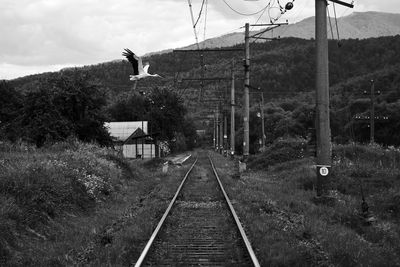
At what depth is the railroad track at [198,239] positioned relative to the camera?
873cm

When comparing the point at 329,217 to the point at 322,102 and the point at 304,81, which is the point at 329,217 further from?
the point at 304,81

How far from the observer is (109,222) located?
13.2 m

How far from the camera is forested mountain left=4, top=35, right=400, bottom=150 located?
70.7 m

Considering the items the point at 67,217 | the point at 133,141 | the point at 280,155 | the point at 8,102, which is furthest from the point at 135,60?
the point at 133,141

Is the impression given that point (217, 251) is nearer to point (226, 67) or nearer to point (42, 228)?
point (42, 228)

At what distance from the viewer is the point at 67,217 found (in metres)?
12.9

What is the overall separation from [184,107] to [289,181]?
209ft

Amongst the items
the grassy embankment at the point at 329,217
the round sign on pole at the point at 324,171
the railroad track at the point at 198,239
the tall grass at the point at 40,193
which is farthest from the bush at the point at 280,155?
the railroad track at the point at 198,239

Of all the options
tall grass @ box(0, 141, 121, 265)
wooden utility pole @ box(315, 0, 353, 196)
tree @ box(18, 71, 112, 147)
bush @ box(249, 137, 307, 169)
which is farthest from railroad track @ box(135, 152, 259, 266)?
tree @ box(18, 71, 112, 147)

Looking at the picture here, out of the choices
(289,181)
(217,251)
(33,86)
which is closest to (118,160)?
(289,181)

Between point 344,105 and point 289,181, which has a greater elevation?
point 344,105

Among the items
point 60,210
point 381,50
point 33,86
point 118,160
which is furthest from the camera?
point 381,50

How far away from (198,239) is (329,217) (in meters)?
4.62

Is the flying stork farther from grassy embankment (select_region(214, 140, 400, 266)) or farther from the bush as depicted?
the bush
